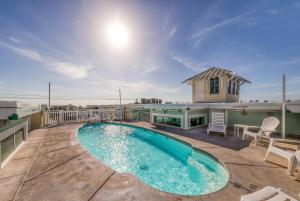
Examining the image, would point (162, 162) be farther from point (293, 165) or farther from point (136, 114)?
point (136, 114)

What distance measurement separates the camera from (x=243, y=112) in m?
7.89

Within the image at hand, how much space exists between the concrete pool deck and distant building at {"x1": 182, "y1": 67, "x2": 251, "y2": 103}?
614cm

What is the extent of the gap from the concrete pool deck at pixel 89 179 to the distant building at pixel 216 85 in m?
6.14

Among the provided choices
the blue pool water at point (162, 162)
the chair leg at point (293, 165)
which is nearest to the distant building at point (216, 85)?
the blue pool water at point (162, 162)

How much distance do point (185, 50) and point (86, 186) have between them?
29.8ft

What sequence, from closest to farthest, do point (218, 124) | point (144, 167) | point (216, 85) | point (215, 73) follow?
point (144, 167), point (218, 124), point (216, 85), point (215, 73)

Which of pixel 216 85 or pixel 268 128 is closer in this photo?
pixel 268 128

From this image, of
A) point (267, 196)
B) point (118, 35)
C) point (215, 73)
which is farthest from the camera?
point (215, 73)

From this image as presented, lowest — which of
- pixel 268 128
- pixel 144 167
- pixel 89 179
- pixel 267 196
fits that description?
pixel 144 167

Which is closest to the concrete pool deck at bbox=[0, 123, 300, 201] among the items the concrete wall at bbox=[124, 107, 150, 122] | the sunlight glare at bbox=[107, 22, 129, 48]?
the sunlight glare at bbox=[107, 22, 129, 48]

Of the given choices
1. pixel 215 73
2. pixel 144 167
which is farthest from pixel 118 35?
pixel 215 73

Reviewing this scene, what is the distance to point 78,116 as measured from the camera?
1028 cm

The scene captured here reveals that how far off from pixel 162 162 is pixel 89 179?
8.70 ft

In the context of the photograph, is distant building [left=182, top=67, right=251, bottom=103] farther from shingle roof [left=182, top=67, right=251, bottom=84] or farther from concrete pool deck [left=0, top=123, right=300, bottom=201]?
concrete pool deck [left=0, top=123, right=300, bottom=201]
